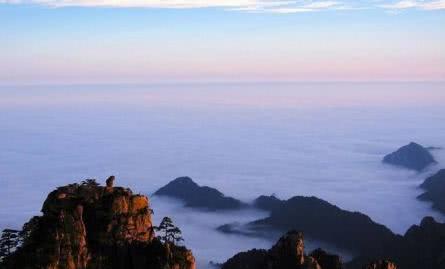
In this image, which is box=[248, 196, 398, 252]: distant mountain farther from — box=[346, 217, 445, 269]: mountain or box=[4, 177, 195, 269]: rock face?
box=[4, 177, 195, 269]: rock face

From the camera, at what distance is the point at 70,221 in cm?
5481

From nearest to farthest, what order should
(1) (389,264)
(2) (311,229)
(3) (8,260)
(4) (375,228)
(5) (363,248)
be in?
(3) (8,260) < (1) (389,264) < (5) (363,248) < (4) (375,228) < (2) (311,229)

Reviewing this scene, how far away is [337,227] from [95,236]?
134 meters

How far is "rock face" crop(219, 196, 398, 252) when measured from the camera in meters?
166

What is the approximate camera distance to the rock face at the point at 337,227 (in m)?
166

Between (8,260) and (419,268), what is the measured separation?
90.9 meters

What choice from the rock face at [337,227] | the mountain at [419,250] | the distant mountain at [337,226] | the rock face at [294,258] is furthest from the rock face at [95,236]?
the distant mountain at [337,226]

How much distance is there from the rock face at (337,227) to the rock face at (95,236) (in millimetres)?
106398

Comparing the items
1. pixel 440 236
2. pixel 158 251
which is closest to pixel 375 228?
pixel 440 236

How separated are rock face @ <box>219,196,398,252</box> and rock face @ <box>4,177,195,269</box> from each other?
106 m

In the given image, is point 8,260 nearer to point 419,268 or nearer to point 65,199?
point 65,199

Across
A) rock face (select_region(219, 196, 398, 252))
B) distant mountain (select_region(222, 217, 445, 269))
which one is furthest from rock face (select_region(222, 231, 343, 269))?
rock face (select_region(219, 196, 398, 252))

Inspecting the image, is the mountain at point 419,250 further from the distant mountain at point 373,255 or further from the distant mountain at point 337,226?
the distant mountain at point 337,226

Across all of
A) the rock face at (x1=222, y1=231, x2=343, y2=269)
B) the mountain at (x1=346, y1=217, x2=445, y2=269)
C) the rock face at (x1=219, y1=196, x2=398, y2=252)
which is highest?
the rock face at (x1=219, y1=196, x2=398, y2=252)
